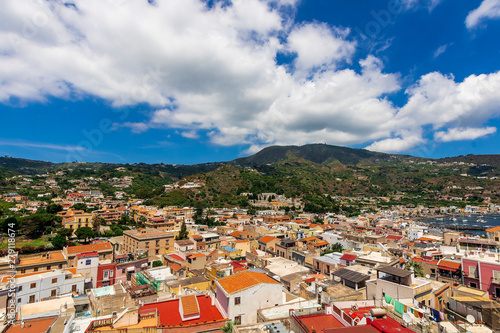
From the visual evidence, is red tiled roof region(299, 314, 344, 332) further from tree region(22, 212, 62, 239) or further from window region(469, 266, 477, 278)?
tree region(22, 212, 62, 239)

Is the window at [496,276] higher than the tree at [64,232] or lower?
A: higher

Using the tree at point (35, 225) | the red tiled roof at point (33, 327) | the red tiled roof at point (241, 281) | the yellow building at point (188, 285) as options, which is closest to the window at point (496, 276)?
the red tiled roof at point (241, 281)

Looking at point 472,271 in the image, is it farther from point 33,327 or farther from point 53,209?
point 53,209

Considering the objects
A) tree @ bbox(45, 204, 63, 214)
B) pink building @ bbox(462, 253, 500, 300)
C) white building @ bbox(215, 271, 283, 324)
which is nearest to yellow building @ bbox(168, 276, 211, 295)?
white building @ bbox(215, 271, 283, 324)

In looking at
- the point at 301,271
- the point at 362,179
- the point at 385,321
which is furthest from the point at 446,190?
the point at 385,321

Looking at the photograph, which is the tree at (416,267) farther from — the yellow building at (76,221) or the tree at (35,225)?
the tree at (35,225)
